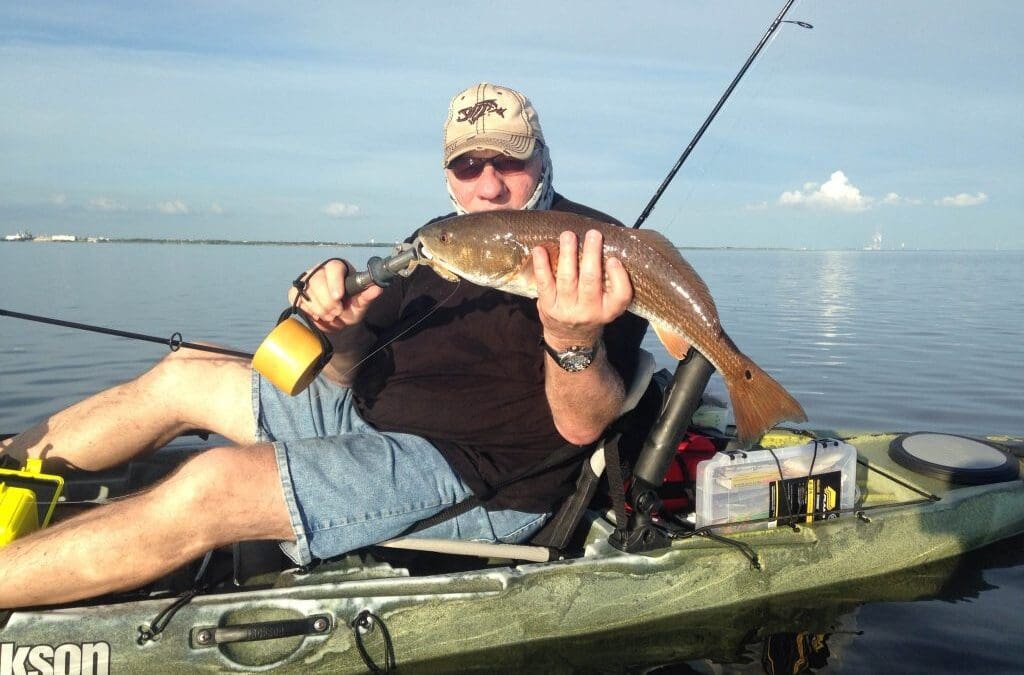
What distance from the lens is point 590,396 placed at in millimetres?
2885

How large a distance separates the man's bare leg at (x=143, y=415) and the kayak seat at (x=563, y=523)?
1.02 meters

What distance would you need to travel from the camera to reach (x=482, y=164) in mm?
3434

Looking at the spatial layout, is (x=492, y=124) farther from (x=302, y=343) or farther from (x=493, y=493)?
(x=493, y=493)

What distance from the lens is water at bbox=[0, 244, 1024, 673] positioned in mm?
3682

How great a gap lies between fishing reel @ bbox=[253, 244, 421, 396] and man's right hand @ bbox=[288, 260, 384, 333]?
2.9 inches

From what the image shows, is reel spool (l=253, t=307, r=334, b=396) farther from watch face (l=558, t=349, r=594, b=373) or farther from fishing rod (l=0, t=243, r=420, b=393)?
watch face (l=558, t=349, r=594, b=373)

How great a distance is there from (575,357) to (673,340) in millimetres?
428

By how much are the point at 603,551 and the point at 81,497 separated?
255cm

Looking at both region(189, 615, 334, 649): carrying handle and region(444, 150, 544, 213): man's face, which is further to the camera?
region(444, 150, 544, 213): man's face

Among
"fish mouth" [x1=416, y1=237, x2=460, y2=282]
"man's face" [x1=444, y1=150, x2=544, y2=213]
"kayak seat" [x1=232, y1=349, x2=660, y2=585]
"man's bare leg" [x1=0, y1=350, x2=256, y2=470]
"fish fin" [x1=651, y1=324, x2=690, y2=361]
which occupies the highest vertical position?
"man's face" [x1=444, y1=150, x2=544, y2=213]

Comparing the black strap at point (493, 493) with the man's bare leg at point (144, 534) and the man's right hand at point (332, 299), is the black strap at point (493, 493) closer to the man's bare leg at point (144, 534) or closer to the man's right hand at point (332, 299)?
the man's bare leg at point (144, 534)

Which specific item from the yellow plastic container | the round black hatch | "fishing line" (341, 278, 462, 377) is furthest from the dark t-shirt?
the round black hatch

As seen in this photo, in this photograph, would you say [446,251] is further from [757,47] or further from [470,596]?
[757,47]

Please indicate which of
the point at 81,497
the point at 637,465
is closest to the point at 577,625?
the point at 637,465
